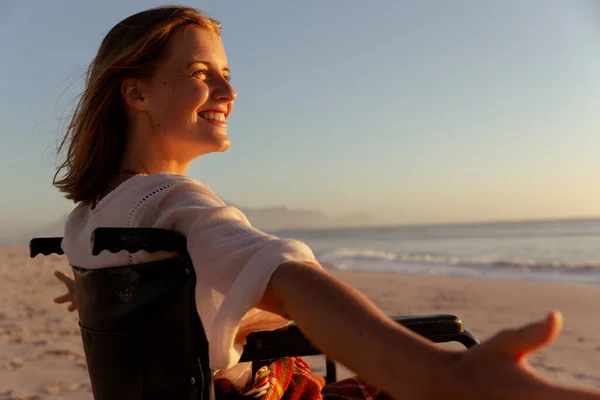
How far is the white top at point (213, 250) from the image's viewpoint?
2.87 ft

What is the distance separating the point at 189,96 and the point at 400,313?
6272mm

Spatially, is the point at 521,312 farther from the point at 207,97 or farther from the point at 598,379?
the point at 207,97

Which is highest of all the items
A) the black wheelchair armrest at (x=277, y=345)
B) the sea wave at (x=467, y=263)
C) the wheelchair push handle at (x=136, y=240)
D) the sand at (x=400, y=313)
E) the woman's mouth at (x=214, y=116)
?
the woman's mouth at (x=214, y=116)

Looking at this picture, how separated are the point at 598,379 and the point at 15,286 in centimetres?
920

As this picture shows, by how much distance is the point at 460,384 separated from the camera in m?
0.62

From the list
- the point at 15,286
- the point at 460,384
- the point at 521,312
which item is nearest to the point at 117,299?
the point at 460,384

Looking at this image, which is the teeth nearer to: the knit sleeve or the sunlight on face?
the sunlight on face

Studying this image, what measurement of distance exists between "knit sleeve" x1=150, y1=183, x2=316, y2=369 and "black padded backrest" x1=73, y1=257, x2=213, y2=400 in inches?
1.8

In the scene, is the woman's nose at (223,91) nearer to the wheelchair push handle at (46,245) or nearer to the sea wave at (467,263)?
the wheelchair push handle at (46,245)

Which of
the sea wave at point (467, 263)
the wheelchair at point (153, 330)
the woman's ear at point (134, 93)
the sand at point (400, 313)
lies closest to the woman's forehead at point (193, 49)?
the woman's ear at point (134, 93)

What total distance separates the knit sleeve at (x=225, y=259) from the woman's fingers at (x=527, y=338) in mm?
333

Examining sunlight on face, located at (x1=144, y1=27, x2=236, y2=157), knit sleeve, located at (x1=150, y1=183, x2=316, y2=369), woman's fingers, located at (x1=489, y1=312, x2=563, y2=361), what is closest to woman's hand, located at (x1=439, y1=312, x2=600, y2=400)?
woman's fingers, located at (x1=489, y1=312, x2=563, y2=361)

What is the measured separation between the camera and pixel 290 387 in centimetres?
143

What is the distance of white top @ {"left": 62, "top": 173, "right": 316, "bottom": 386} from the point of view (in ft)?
2.87
